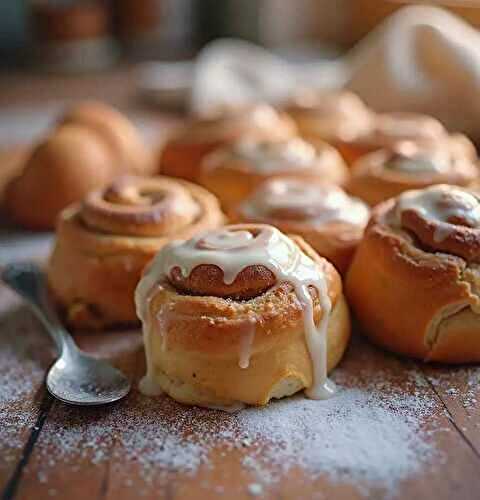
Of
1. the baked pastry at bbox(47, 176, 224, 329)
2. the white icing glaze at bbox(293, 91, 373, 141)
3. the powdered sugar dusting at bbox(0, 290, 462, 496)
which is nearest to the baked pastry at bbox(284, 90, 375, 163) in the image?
the white icing glaze at bbox(293, 91, 373, 141)

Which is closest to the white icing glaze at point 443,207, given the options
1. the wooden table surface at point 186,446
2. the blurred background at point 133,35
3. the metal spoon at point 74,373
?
the wooden table surface at point 186,446

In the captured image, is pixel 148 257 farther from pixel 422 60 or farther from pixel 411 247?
pixel 422 60

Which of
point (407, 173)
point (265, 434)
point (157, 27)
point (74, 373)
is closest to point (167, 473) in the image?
point (265, 434)

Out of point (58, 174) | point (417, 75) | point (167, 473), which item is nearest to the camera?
point (167, 473)

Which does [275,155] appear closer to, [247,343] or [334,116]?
[334,116]

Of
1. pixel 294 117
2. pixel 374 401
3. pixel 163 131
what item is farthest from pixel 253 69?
pixel 374 401

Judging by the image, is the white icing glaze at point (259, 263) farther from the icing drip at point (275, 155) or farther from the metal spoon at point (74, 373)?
the icing drip at point (275, 155)

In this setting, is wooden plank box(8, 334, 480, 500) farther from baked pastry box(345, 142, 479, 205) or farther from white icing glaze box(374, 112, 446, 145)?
white icing glaze box(374, 112, 446, 145)
